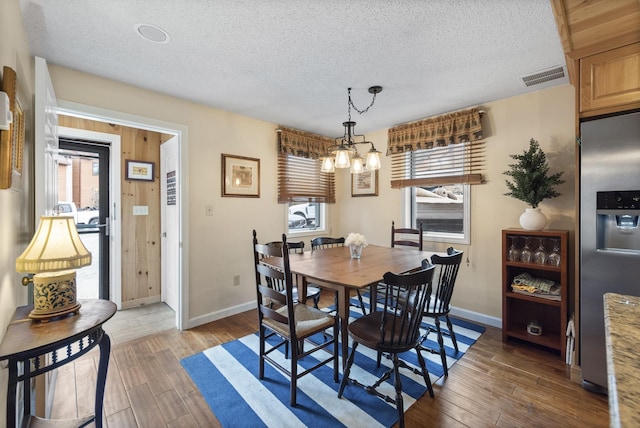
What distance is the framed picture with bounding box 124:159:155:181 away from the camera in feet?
11.8

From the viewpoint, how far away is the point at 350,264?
7.66 feet

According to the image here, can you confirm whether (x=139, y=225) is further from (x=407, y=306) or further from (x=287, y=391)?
(x=407, y=306)

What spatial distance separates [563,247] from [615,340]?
6.74ft

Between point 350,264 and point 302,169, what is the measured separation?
2.23m

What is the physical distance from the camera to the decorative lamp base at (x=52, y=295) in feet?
4.24

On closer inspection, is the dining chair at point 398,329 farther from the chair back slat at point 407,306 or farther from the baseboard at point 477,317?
the baseboard at point 477,317

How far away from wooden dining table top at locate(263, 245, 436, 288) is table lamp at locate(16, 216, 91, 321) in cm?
126

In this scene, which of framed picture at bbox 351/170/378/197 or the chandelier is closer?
the chandelier

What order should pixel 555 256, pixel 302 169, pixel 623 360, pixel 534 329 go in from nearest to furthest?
1. pixel 623 360
2. pixel 555 256
3. pixel 534 329
4. pixel 302 169

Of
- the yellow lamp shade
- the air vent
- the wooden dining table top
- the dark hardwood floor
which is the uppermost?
the air vent

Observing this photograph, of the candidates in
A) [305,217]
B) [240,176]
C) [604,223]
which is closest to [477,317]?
[604,223]

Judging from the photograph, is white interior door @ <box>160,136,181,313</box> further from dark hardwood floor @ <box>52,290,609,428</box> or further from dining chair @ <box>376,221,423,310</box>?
dining chair @ <box>376,221,423,310</box>

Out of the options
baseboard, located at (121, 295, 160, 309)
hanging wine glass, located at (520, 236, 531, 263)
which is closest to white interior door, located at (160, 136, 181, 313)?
baseboard, located at (121, 295, 160, 309)

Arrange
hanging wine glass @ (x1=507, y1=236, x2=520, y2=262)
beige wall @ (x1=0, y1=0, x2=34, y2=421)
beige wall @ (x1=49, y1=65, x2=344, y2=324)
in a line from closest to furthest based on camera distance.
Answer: beige wall @ (x1=0, y1=0, x2=34, y2=421)
hanging wine glass @ (x1=507, y1=236, x2=520, y2=262)
beige wall @ (x1=49, y1=65, x2=344, y2=324)
